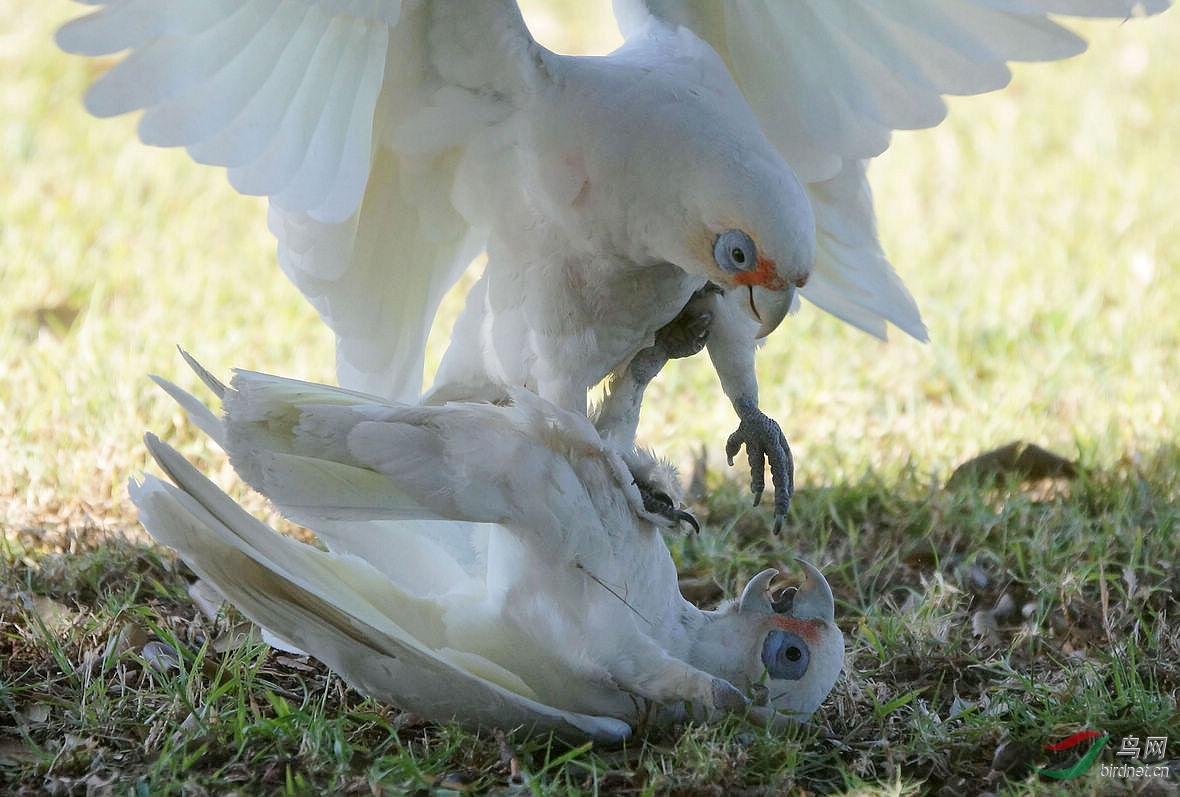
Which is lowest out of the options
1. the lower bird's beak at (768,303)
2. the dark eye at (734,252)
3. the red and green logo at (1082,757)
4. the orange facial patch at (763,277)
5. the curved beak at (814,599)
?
the red and green logo at (1082,757)

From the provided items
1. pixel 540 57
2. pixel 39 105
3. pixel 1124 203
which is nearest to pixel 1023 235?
pixel 1124 203

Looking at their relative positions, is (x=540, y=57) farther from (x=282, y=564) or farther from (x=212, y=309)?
(x=212, y=309)

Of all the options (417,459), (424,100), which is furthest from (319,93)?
(417,459)

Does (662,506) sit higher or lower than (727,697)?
higher

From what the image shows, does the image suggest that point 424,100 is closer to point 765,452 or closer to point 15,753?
point 765,452

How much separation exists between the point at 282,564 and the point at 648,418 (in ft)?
6.09

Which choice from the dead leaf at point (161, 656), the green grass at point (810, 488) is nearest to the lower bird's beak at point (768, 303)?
the green grass at point (810, 488)

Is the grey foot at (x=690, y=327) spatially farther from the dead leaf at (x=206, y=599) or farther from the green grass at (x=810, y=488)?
the dead leaf at (x=206, y=599)

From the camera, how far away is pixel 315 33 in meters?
2.46

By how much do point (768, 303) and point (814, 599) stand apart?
22.7 inches

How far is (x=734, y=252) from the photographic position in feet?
7.72

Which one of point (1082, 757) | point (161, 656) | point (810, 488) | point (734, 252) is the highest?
point (734, 252)

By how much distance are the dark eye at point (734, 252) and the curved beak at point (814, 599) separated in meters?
0.59

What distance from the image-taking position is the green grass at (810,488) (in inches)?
94.6
